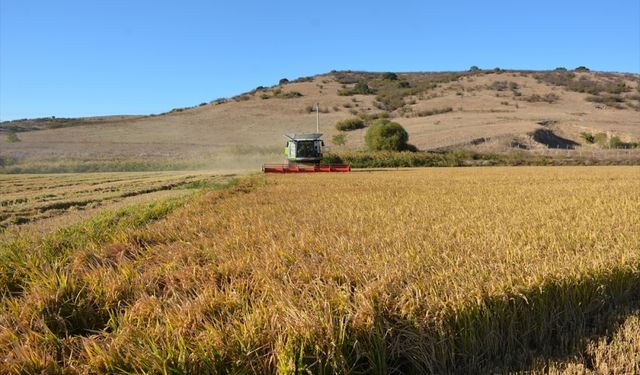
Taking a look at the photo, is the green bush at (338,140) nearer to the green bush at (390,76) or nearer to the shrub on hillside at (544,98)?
the shrub on hillside at (544,98)

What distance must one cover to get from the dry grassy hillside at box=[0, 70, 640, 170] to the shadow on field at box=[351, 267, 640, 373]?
50545 millimetres

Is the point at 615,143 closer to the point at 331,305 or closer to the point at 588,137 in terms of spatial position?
the point at 588,137

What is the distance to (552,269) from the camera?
3852 millimetres

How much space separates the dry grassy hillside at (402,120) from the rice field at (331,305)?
160 feet

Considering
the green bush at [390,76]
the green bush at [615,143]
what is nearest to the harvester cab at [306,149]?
the green bush at [615,143]

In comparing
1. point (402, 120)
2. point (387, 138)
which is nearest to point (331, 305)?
point (387, 138)

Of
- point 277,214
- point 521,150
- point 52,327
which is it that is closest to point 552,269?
point 52,327

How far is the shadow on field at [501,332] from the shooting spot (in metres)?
2.92

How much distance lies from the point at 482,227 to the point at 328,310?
13.6 feet

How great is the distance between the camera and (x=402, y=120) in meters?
77.6

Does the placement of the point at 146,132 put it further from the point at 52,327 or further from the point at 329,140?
the point at 52,327

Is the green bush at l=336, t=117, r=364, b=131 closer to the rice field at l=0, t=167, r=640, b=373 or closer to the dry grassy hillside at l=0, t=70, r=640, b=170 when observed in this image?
the dry grassy hillside at l=0, t=70, r=640, b=170

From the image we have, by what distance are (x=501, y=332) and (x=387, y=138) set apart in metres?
48.0

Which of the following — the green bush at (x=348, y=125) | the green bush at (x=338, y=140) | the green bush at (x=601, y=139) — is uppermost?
the green bush at (x=348, y=125)
